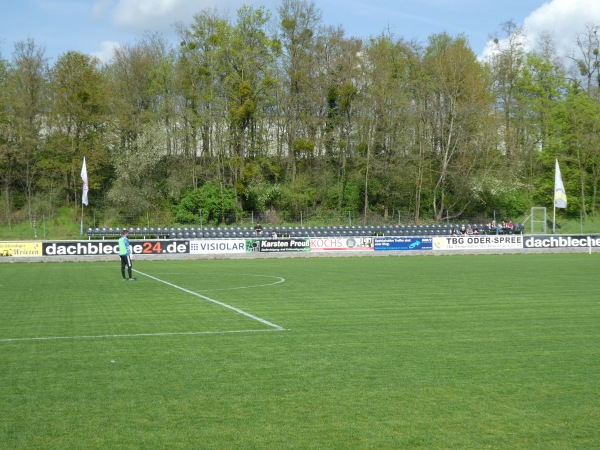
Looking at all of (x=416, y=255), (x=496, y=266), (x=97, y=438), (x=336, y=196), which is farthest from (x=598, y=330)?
(x=336, y=196)

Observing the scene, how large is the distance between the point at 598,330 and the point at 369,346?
462 centimetres

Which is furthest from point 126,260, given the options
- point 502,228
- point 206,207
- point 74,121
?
point 74,121

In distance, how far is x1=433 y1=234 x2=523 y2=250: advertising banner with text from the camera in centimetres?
4475

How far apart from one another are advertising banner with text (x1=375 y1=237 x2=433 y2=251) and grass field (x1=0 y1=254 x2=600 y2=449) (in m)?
25.2

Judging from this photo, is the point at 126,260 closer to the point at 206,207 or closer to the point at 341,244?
the point at 341,244

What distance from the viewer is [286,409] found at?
7.43m

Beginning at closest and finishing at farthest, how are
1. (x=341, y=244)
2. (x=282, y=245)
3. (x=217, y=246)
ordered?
1. (x=217, y=246)
2. (x=282, y=245)
3. (x=341, y=244)

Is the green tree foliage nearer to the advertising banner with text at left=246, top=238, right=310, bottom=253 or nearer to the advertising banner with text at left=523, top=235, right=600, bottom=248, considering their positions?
the advertising banner with text at left=246, top=238, right=310, bottom=253

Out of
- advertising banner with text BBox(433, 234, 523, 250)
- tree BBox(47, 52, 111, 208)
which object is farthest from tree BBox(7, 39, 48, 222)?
advertising banner with text BBox(433, 234, 523, 250)

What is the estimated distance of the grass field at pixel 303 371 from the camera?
21.8 feet

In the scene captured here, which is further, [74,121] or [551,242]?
[74,121]

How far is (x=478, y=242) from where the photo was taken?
4519 cm

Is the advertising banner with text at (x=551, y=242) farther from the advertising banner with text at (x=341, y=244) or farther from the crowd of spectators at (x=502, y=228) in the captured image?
the advertising banner with text at (x=341, y=244)

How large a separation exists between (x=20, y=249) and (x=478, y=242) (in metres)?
28.7
